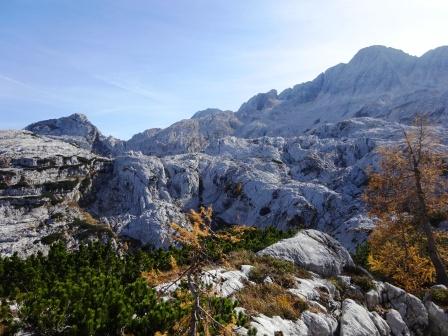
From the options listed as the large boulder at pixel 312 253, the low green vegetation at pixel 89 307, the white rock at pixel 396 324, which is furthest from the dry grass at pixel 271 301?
the large boulder at pixel 312 253

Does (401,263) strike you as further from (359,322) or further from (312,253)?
(359,322)

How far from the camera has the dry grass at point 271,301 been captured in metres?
15.4

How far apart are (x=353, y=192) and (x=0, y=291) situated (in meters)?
112

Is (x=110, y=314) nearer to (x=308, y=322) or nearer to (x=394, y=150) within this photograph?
(x=308, y=322)

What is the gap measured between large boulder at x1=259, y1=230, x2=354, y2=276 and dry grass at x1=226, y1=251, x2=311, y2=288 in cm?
128

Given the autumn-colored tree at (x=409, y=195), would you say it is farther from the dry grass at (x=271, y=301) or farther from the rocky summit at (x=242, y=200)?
the dry grass at (x=271, y=301)

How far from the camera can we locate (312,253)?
82.4 feet

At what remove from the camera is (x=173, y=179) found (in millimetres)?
136750

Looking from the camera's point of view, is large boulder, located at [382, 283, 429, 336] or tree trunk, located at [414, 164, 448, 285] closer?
large boulder, located at [382, 283, 429, 336]

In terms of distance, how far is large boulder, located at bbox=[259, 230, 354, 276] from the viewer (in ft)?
78.6

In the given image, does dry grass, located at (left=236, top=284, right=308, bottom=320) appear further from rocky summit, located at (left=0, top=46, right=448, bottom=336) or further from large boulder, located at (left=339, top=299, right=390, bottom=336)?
large boulder, located at (left=339, top=299, right=390, bottom=336)

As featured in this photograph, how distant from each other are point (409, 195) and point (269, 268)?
11.8 metres

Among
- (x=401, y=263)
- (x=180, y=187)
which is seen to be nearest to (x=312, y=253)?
(x=401, y=263)

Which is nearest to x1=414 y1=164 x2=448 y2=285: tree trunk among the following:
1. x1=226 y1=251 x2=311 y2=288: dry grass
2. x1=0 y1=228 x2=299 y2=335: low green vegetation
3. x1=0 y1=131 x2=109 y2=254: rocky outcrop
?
x1=226 y1=251 x2=311 y2=288: dry grass
